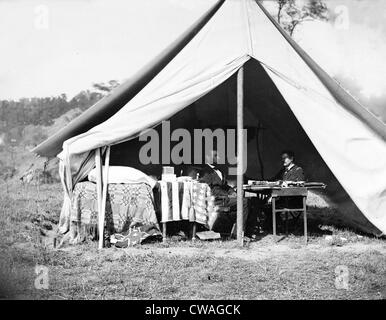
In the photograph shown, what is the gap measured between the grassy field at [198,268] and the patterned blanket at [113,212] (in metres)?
0.27

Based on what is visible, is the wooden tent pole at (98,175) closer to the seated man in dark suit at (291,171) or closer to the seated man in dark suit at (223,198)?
the seated man in dark suit at (223,198)

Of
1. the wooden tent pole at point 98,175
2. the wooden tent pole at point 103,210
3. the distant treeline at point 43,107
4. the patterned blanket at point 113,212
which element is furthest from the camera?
the distant treeline at point 43,107

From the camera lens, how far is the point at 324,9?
56.6 feet

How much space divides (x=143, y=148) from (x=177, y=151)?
0.66 meters

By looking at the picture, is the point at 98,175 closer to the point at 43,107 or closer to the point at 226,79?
the point at 226,79

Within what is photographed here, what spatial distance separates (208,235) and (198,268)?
4.81 feet

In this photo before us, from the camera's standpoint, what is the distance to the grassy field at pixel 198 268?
13.5 ft

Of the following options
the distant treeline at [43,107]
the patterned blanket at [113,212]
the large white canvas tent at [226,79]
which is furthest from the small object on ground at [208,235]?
the distant treeline at [43,107]

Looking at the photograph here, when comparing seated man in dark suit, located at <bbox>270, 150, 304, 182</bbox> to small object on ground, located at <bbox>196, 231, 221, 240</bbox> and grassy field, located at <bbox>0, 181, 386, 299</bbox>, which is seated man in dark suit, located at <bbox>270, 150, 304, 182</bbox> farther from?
small object on ground, located at <bbox>196, 231, 221, 240</bbox>

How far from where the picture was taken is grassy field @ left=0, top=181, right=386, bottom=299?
4.12 meters

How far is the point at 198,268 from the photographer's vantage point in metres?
4.83

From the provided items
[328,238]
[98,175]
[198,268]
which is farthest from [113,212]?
[328,238]
